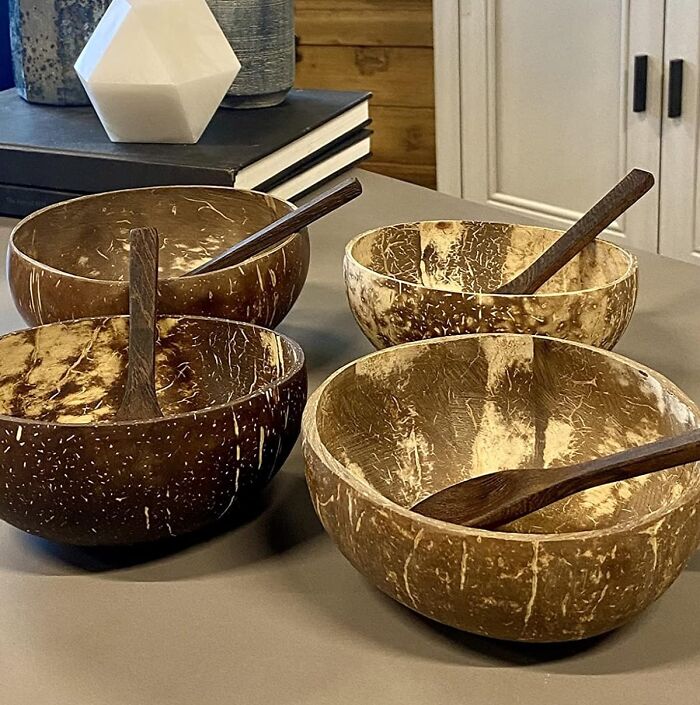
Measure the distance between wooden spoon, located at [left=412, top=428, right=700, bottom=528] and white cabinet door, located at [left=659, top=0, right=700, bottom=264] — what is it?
1.56 metres

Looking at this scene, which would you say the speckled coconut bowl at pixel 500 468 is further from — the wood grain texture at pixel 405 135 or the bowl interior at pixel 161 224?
the wood grain texture at pixel 405 135

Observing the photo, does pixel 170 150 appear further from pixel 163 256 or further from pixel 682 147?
pixel 682 147

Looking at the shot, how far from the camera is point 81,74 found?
3.68 ft

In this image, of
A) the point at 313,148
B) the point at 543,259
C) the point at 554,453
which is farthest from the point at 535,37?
the point at 554,453

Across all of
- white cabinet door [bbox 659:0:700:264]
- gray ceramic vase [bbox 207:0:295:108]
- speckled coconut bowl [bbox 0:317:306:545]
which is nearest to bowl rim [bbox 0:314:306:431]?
speckled coconut bowl [bbox 0:317:306:545]

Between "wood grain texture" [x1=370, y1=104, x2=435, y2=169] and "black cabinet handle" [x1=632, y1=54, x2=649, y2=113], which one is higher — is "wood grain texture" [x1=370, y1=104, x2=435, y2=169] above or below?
below

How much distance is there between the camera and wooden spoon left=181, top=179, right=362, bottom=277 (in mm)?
771

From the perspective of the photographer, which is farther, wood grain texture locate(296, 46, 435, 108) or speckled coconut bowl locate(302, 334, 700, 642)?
wood grain texture locate(296, 46, 435, 108)

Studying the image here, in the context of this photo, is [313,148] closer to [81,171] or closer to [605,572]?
[81,171]

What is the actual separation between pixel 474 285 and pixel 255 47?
506 mm

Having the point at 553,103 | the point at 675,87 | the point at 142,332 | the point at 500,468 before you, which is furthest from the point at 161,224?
the point at 553,103

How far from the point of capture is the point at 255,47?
1.27 m

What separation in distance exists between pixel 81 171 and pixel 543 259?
1.71 feet

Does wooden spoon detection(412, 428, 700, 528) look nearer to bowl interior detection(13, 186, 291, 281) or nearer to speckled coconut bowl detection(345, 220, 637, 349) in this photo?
speckled coconut bowl detection(345, 220, 637, 349)
